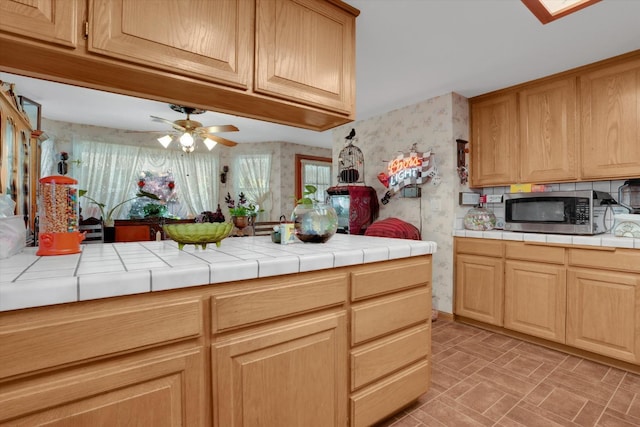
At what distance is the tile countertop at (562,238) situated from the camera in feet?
7.26

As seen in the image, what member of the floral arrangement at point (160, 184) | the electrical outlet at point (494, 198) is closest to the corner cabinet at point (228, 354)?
the electrical outlet at point (494, 198)

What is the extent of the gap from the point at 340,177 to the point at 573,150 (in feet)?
8.20

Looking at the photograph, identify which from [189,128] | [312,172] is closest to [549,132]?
[189,128]

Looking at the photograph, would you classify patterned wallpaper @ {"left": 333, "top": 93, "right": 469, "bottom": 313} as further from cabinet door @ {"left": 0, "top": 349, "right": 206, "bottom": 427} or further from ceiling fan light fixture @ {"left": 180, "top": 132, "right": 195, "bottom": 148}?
cabinet door @ {"left": 0, "top": 349, "right": 206, "bottom": 427}

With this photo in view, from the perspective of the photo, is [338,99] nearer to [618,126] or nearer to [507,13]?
[507,13]

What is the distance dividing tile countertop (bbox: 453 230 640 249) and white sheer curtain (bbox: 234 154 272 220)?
13.4 feet

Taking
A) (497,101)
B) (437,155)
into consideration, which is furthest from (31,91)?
(497,101)

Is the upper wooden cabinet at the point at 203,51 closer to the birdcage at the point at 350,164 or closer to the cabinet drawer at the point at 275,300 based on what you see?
the cabinet drawer at the point at 275,300

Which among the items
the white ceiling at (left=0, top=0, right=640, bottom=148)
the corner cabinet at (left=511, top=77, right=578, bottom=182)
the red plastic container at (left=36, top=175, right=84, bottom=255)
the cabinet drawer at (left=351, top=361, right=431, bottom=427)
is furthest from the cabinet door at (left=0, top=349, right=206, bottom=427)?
the corner cabinet at (left=511, top=77, right=578, bottom=182)

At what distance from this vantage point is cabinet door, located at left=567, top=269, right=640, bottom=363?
220 cm

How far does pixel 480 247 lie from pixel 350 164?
203 cm

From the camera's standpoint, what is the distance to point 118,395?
90 cm

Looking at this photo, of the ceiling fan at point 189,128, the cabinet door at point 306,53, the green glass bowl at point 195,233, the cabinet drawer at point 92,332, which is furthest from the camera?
the ceiling fan at point 189,128

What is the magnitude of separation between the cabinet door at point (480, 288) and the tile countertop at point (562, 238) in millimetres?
227
